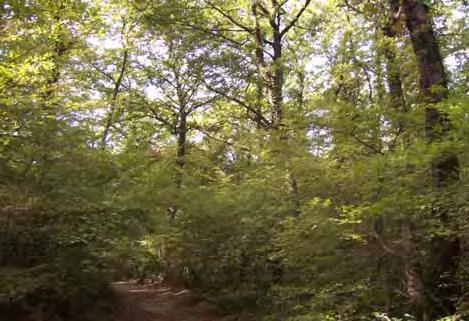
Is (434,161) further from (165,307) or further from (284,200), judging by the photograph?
(165,307)

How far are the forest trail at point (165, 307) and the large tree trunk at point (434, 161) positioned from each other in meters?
5.02

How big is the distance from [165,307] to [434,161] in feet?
26.0

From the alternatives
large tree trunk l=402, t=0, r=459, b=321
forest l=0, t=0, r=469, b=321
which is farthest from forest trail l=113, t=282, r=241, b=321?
large tree trunk l=402, t=0, r=459, b=321

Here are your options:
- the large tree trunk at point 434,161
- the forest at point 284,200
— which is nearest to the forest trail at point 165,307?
the forest at point 284,200

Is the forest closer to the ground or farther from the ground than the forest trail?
farther from the ground

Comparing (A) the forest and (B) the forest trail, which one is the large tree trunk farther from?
(B) the forest trail

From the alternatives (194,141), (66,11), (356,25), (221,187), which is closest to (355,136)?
(221,187)

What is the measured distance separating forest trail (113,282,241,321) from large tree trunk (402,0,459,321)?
5.02 meters

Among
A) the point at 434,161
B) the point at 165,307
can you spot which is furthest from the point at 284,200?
the point at 165,307

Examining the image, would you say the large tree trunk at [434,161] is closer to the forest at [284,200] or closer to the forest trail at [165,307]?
the forest at [284,200]

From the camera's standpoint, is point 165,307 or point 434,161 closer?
point 434,161

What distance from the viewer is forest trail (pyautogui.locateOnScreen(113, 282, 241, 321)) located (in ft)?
35.4

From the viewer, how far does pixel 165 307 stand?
12.1m

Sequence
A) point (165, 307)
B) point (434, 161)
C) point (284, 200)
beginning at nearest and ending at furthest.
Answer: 1. point (434, 161)
2. point (284, 200)
3. point (165, 307)
